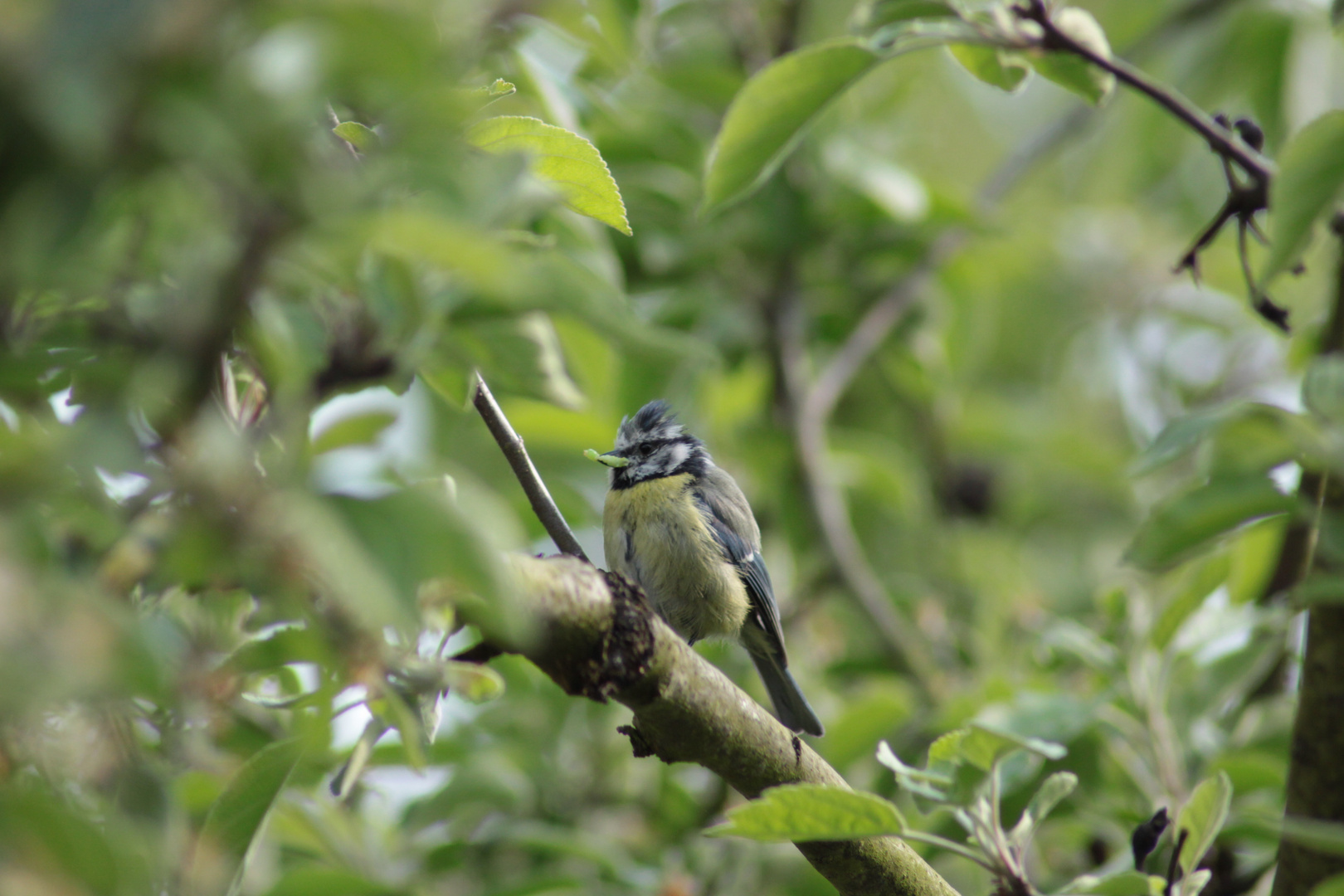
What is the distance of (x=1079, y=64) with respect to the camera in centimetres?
232

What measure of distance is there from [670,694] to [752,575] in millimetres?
2057

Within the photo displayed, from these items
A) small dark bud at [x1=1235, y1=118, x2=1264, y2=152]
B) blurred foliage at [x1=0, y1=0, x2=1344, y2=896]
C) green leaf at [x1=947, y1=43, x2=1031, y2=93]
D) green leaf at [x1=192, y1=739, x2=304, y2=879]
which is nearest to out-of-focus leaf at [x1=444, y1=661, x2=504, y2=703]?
blurred foliage at [x1=0, y1=0, x2=1344, y2=896]

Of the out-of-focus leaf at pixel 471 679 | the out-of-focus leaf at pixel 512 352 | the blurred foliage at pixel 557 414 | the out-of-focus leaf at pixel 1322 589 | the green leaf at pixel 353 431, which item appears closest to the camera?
the blurred foliage at pixel 557 414

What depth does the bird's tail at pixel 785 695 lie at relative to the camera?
3.69 metres

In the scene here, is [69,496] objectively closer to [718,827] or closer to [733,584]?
[718,827]

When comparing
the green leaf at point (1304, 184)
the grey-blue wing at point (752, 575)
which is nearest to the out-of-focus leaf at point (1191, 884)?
the green leaf at point (1304, 184)

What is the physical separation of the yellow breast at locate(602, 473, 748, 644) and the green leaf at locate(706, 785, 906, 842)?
75.6 inches

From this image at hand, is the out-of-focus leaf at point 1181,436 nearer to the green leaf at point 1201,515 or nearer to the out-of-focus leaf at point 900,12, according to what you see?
the green leaf at point 1201,515

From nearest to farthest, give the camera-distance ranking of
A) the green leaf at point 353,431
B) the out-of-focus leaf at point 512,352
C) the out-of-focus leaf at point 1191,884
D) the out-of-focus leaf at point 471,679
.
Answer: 1. the green leaf at point 353,431
2. the out-of-focus leaf at point 512,352
3. the out-of-focus leaf at point 471,679
4. the out-of-focus leaf at point 1191,884

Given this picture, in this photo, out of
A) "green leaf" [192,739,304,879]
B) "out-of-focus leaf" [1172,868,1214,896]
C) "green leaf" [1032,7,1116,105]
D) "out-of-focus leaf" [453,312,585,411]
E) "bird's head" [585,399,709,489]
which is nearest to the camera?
"out-of-focus leaf" [453,312,585,411]

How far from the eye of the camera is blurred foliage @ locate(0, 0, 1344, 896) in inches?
35.8

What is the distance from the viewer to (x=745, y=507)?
13.4ft

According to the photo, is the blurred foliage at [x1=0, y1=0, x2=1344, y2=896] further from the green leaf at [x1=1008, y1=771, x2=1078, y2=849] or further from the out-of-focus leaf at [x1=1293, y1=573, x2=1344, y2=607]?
the green leaf at [x1=1008, y1=771, x2=1078, y2=849]

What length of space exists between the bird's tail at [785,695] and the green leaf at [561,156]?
244 centimetres
